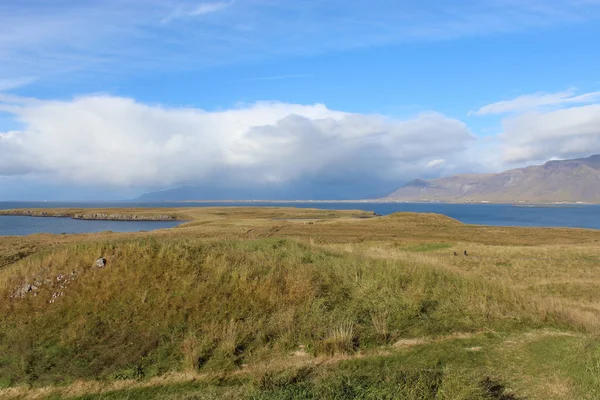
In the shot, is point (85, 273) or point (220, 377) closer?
point (220, 377)

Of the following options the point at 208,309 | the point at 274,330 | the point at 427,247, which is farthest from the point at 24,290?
the point at 427,247

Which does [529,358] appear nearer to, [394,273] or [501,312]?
[501,312]

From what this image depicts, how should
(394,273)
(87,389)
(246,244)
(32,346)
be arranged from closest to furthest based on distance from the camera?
(87,389)
(32,346)
(394,273)
(246,244)

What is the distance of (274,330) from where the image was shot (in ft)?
34.4

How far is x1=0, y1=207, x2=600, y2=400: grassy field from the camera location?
764 cm

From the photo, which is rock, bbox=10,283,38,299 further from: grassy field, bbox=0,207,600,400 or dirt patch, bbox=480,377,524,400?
dirt patch, bbox=480,377,524,400

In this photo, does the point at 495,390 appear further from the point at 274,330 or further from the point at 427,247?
the point at 427,247

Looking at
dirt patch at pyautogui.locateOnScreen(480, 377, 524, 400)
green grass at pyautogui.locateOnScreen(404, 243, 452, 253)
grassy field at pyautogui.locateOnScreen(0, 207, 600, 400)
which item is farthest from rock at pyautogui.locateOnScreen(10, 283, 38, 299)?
green grass at pyautogui.locateOnScreen(404, 243, 452, 253)

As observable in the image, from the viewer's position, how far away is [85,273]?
1305 cm

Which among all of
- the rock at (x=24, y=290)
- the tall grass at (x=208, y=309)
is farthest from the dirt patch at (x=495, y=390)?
the rock at (x=24, y=290)

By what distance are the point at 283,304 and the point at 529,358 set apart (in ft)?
21.8

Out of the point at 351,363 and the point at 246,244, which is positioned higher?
the point at 246,244

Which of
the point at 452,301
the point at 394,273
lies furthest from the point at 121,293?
the point at 452,301

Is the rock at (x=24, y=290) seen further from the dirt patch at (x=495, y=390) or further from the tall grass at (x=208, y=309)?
the dirt patch at (x=495, y=390)
